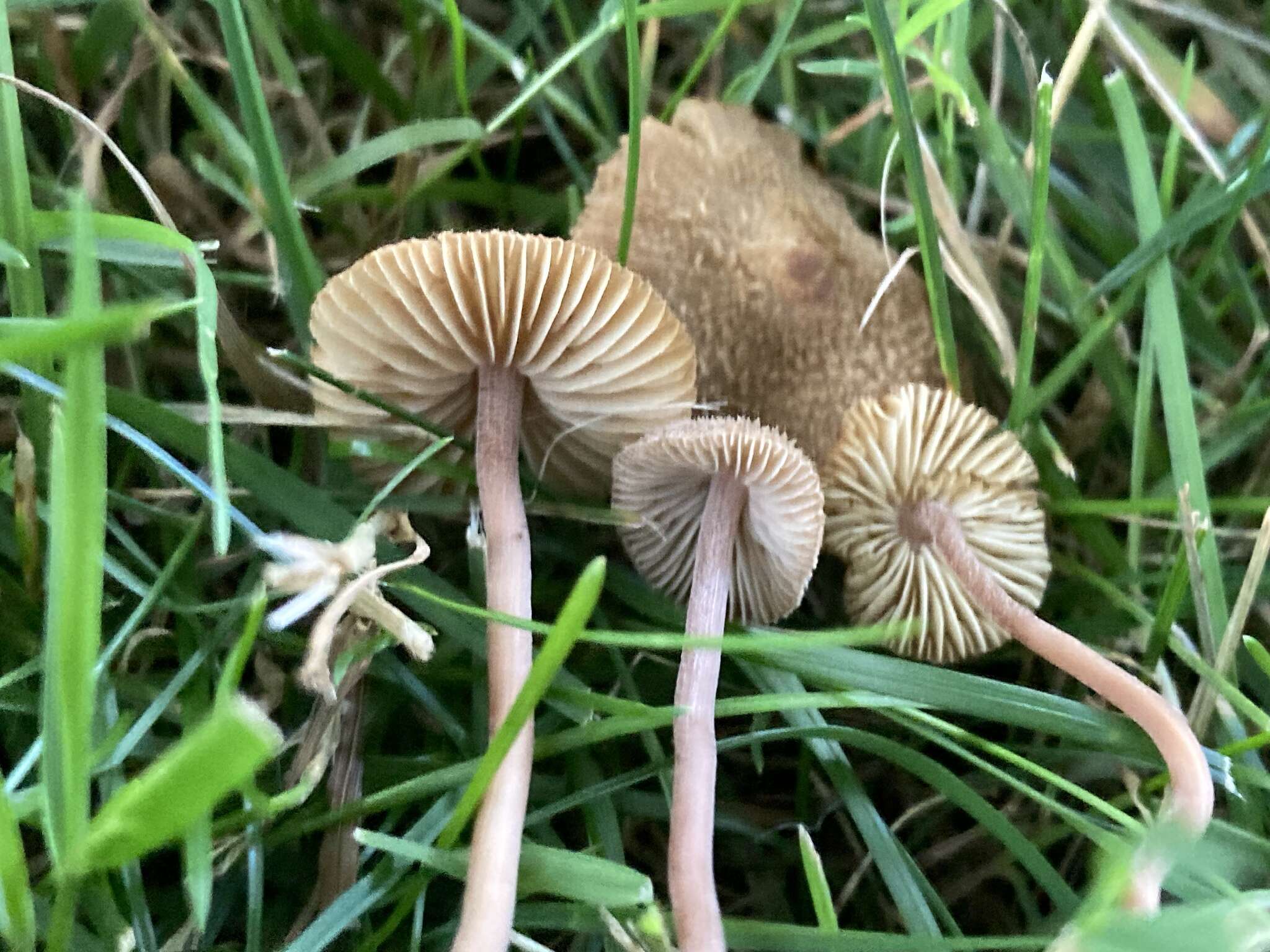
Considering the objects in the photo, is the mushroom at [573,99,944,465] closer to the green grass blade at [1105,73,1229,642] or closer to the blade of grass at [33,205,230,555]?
the green grass blade at [1105,73,1229,642]

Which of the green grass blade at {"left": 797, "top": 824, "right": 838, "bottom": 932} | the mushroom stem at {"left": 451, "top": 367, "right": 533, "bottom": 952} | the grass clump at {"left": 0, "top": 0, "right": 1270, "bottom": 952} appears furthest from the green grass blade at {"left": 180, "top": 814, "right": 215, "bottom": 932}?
the green grass blade at {"left": 797, "top": 824, "right": 838, "bottom": 932}

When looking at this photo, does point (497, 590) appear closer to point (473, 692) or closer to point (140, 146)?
point (473, 692)

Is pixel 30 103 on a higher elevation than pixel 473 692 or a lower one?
higher

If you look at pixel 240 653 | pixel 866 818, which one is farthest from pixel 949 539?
pixel 240 653

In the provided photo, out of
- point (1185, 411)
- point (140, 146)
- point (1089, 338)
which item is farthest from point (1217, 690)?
point (140, 146)

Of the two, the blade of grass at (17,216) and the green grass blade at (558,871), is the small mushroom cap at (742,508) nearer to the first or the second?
the green grass blade at (558,871)

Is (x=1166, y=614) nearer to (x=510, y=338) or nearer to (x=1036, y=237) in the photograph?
(x=1036, y=237)
